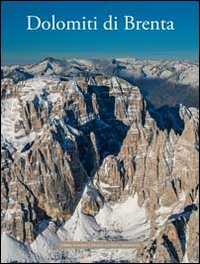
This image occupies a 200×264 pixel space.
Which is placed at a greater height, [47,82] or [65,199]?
[47,82]

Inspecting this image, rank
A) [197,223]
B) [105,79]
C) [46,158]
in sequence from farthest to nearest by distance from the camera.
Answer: [105,79]
[46,158]
[197,223]

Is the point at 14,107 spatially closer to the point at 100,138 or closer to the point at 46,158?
the point at 100,138

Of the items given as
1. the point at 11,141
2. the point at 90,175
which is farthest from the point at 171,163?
the point at 11,141

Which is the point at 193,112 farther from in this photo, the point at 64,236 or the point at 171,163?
the point at 64,236

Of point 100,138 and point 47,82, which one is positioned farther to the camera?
point 47,82

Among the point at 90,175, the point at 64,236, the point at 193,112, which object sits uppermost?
the point at 193,112

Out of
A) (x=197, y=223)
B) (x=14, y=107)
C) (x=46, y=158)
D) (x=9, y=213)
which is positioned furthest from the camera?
(x=14, y=107)

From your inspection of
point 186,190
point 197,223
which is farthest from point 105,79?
point 197,223
